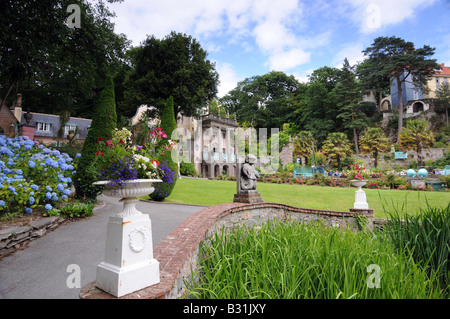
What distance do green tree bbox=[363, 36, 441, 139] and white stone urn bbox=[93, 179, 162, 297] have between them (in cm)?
3942

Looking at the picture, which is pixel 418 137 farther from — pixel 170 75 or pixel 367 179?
pixel 170 75

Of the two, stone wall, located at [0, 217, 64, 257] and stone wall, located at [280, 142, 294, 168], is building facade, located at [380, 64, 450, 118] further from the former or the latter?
stone wall, located at [0, 217, 64, 257]

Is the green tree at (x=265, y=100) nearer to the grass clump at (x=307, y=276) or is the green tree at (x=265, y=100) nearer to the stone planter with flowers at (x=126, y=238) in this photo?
the grass clump at (x=307, y=276)

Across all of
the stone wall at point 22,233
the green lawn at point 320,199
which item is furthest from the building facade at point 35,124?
the stone wall at point 22,233

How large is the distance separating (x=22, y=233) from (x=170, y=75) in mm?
16771

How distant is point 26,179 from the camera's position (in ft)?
18.5

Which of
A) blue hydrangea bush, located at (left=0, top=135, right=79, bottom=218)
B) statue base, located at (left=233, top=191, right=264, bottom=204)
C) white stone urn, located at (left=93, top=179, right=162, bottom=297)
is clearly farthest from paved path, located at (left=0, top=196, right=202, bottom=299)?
statue base, located at (left=233, top=191, right=264, bottom=204)

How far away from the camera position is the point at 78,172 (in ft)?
25.4

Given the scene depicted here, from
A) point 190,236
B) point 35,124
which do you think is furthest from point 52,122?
point 190,236

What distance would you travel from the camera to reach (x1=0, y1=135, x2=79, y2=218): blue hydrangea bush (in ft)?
16.5

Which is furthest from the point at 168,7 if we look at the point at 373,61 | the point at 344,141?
the point at 373,61

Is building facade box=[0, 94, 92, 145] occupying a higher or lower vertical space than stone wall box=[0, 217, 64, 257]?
higher

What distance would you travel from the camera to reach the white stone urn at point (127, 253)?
1.80 meters

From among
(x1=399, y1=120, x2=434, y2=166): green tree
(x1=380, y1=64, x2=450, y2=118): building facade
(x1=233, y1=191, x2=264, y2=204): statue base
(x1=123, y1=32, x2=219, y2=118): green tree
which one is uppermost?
(x1=380, y1=64, x2=450, y2=118): building facade
